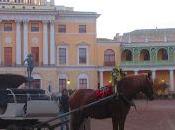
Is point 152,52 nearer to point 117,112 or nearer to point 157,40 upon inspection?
point 157,40

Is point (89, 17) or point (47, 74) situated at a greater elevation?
point (89, 17)

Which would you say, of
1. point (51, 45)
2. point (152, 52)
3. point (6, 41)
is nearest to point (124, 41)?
point (152, 52)

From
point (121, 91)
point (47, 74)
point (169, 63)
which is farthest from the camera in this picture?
point (169, 63)

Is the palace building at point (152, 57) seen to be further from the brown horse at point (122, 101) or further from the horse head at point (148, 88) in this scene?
the horse head at point (148, 88)

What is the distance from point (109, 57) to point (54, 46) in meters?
7.98

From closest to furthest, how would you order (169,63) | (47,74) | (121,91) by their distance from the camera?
(121,91) < (47,74) < (169,63)

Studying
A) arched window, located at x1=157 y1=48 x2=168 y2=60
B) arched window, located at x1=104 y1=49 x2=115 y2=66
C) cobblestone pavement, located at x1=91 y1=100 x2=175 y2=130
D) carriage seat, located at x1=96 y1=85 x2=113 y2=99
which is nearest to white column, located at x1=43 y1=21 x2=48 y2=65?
arched window, located at x1=104 y1=49 x2=115 y2=66

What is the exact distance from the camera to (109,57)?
2953 inches

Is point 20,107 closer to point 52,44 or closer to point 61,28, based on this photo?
point 52,44

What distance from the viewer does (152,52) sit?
7675cm

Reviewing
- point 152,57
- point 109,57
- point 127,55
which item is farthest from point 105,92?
point 127,55

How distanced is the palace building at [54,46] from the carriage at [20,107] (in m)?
56.2

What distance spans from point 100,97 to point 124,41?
66969 millimetres

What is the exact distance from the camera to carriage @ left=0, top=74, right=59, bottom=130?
11.5 meters
